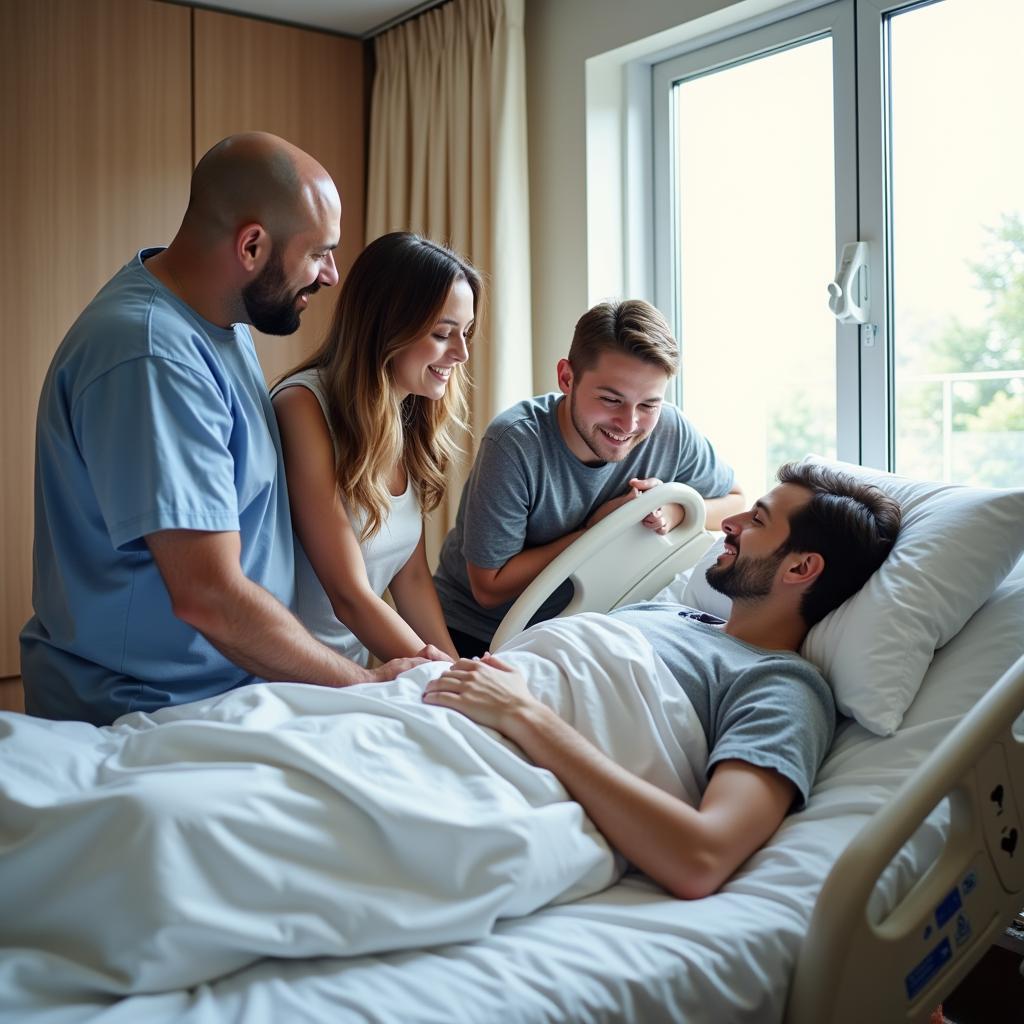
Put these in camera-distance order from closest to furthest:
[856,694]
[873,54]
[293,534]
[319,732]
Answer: [319,732], [856,694], [293,534], [873,54]

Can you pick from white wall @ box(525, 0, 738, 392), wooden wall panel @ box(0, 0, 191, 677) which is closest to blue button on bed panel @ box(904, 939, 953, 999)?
white wall @ box(525, 0, 738, 392)

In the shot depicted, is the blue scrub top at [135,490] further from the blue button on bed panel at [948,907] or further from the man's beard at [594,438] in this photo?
the blue button on bed panel at [948,907]

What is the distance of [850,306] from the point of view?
8.75ft

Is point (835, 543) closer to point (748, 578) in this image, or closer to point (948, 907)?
point (748, 578)

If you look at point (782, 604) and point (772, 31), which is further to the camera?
point (772, 31)

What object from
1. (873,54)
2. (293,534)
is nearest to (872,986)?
(293,534)

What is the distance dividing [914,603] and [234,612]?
3.34ft

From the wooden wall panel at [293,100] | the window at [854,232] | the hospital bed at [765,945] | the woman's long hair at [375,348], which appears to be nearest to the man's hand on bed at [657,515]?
the woman's long hair at [375,348]

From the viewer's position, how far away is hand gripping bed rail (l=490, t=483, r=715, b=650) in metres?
2.10

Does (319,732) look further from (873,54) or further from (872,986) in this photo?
(873,54)

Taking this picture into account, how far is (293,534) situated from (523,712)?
27.4 inches

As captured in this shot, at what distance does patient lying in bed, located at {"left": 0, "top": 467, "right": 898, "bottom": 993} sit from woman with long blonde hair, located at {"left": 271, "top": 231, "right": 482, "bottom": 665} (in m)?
0.35

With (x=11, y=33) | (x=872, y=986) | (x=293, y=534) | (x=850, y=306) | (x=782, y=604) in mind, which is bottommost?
(x=872, y=986)

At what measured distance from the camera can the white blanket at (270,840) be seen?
104 centimetres
